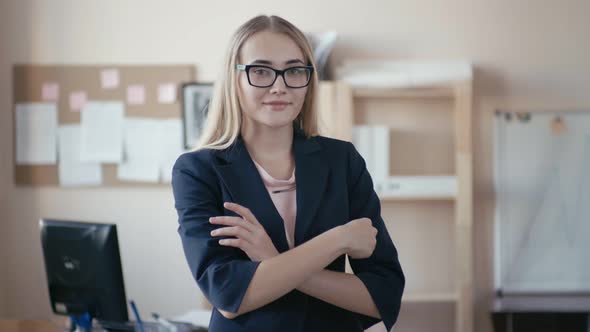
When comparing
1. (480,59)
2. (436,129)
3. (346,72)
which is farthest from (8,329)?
(480,59)

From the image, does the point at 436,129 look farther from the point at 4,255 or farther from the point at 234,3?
the point at 4,255

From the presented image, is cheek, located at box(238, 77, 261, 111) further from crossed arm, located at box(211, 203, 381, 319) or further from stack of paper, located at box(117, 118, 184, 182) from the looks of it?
stack of paper, located at box(117, 118, 184, 182)

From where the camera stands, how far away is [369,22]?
3.57 m

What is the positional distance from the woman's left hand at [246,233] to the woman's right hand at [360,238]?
13 centimetres

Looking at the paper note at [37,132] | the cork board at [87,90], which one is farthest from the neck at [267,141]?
the paper note at [37,132]

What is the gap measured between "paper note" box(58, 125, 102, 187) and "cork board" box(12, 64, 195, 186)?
0.10 feet

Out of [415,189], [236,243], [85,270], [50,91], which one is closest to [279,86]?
[236,243]

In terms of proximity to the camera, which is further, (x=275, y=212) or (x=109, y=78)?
(x=109, y=78)

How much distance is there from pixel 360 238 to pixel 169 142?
8.28 feet

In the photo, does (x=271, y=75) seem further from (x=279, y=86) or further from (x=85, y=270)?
(x=85, y=270)

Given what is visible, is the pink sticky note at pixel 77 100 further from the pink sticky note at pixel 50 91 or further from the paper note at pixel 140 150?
the paper note at pixel 140 150

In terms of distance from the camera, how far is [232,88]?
1.32 meters

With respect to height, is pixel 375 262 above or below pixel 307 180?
below

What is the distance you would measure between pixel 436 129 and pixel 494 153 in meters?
0.30
